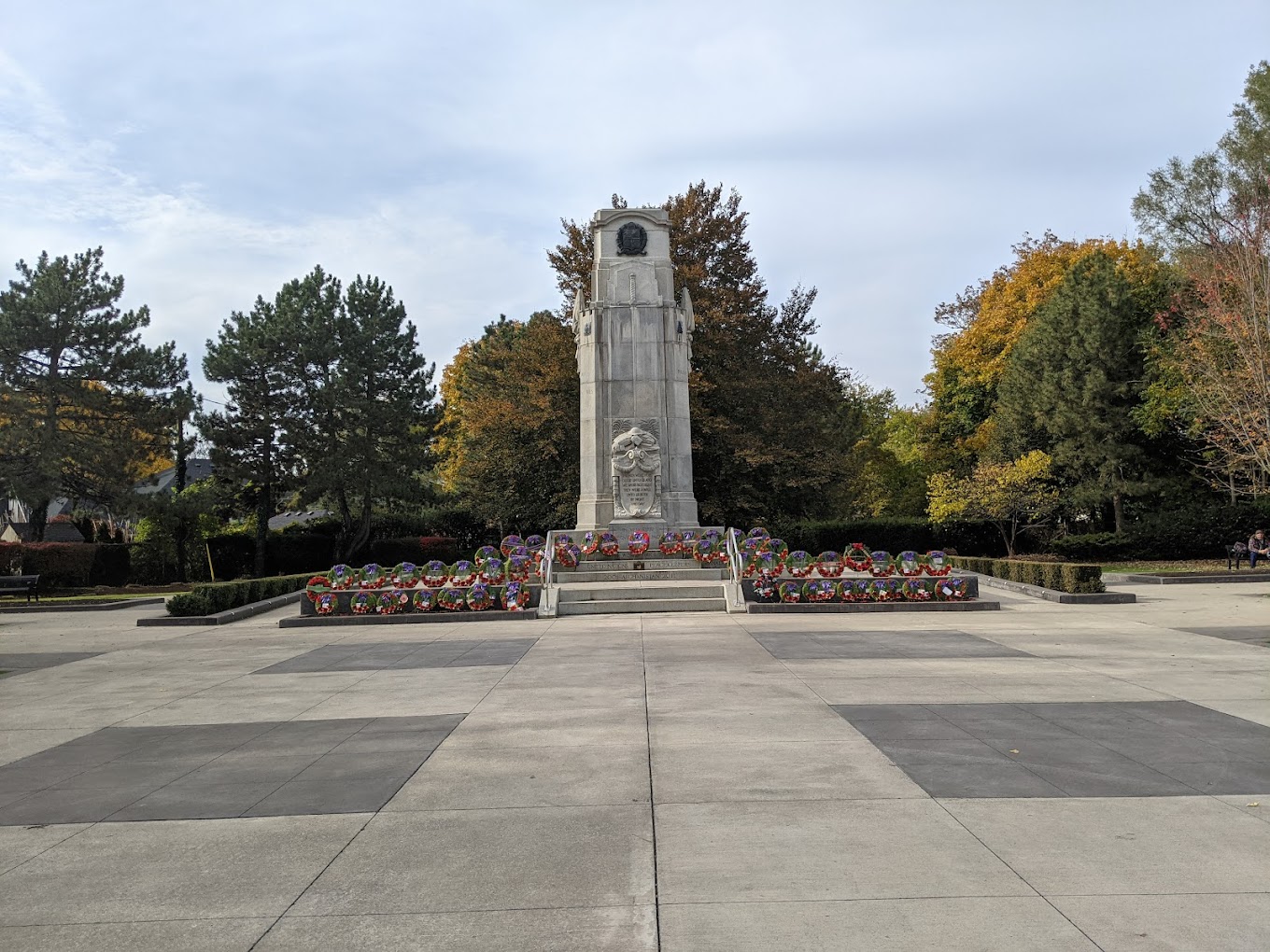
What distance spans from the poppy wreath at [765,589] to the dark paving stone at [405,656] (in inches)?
220

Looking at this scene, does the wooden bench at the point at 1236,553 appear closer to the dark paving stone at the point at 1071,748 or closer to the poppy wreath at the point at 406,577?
the poppy wreath at the point at 406,577

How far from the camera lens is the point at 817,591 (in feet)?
61.1

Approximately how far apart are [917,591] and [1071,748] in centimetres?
1173

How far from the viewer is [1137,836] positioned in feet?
16.6

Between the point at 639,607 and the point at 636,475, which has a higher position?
the point at 636,475

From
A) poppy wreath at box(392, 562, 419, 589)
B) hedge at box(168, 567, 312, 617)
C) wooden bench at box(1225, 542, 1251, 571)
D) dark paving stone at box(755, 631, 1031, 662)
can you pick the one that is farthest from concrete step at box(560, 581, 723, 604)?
wooden bench at box(1225, 542, 1251, 571)

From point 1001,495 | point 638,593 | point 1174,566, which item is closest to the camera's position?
point 638,593

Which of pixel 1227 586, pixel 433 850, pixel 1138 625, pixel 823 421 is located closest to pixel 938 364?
pixel 823 421

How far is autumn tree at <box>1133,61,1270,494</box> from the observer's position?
29469 mm

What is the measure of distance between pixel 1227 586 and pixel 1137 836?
2225 centimetres

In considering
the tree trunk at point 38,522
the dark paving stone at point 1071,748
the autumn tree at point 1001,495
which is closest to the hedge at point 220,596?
the dark paving stone at point 1071,748

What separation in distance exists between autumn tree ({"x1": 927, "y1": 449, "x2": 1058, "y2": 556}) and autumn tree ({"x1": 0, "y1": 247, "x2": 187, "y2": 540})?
2803cm

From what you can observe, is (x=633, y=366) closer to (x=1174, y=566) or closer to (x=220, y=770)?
(x=1174, y=566)

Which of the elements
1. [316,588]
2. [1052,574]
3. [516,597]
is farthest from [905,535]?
[316,588]
